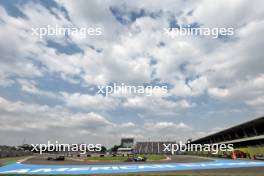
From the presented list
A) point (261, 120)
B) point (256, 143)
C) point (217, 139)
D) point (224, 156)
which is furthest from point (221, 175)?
point (217, 139)

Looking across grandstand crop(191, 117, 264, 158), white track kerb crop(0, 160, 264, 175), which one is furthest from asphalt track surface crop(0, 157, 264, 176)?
grandstand crop(191, 117, 264, 158)

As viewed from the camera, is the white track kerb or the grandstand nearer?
the white track kerb

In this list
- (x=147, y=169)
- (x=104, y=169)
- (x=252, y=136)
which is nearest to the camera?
(x=147, y=169)

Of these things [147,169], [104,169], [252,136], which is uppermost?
[252,136]

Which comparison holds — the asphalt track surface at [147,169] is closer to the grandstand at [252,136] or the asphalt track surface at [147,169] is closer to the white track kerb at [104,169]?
the white track kerb at [104,169]

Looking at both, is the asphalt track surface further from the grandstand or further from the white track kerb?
the grandstand

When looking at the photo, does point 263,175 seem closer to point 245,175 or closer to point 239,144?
point 245,175

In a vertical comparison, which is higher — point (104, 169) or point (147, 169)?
point (147, 169)

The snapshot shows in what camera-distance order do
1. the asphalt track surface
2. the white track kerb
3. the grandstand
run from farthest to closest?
the grandstand → the white track kerb → the asphalt track surface

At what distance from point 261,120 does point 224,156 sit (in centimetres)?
1330

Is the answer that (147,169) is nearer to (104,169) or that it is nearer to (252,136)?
(104,169)

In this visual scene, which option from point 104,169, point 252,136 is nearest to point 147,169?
point 104,169

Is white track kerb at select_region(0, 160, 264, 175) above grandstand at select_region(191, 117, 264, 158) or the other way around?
the other way around

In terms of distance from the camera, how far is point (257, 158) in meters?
54.2
